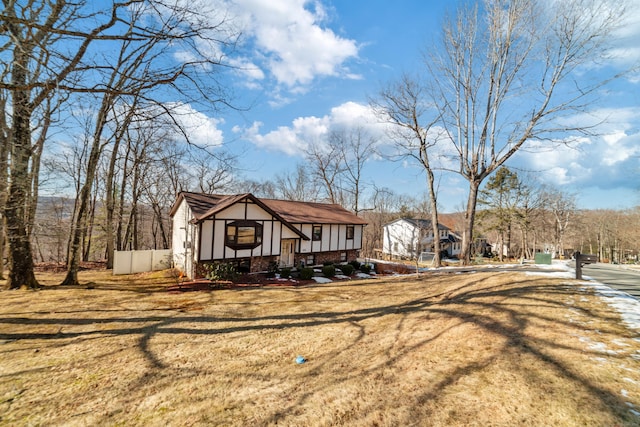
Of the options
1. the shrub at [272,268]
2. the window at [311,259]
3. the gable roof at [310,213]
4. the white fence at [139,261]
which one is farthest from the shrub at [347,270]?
the white fence at [139,261]

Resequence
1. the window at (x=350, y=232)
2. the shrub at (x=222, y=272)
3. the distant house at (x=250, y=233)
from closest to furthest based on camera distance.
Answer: the shrub at (x=222, y=272)
the distant house at (x=250, y=233)
the window at (x=350, y=232)

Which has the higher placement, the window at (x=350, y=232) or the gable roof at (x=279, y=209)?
the gable roof at (x=279, y=209)

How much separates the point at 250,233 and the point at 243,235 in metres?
0.42

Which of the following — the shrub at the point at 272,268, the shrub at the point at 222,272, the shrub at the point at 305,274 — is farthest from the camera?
the shrub at the point at 272,268

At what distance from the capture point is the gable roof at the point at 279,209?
14453 mm

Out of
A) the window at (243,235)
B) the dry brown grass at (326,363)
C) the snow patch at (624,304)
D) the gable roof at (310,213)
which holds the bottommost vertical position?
the dry brown grass at (326,363)

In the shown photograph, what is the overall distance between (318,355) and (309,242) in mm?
13387

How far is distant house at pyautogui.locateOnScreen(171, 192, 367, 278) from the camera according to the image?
45.9 feet

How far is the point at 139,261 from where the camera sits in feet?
52.1

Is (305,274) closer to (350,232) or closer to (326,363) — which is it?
(350,232)

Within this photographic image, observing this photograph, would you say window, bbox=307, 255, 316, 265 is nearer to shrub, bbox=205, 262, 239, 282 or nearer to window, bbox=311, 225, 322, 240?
window, bbox=311, 225, 322, 240

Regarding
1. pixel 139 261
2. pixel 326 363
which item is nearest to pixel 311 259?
pixel 139 261

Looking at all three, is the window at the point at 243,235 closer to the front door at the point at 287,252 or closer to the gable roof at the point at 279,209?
the gable roof at the point at 279,209

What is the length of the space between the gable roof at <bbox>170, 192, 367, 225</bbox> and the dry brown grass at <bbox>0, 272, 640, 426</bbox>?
Answer: 6.56 metres
